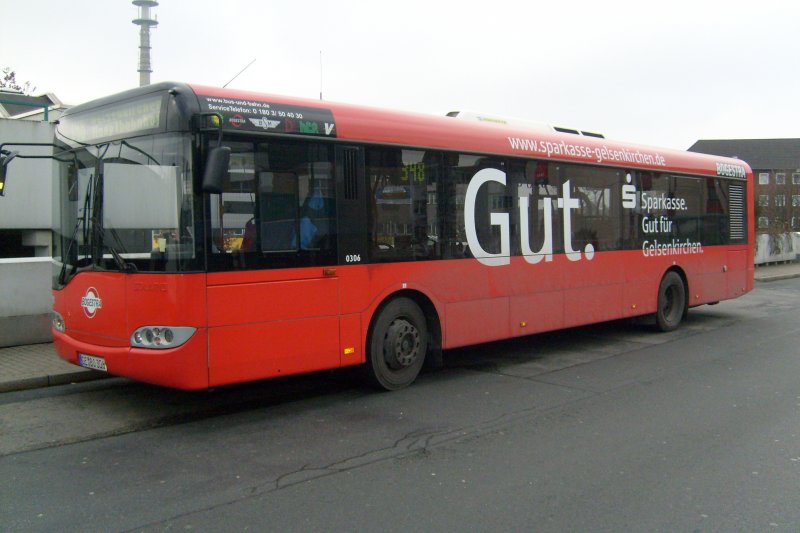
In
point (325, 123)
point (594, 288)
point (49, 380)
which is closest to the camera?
point (325, 123)

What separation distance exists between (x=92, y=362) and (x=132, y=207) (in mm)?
1544

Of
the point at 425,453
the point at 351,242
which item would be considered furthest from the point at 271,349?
the point at 425,453

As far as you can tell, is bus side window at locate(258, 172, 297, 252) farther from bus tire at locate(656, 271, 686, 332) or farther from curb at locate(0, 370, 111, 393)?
bus tire at locate(656, 271, 686, 332)

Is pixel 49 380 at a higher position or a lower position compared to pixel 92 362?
lower

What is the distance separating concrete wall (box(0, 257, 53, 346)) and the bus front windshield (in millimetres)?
3192

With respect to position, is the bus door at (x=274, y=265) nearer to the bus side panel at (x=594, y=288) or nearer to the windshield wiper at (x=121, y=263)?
Answer: the windshield wiper at (x=121, y=263)

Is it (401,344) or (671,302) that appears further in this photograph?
(671,302)

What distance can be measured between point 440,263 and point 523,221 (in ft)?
5.63

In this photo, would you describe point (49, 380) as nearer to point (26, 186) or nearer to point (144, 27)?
point (26, 186)

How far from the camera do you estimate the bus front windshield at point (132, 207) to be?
19.8ft

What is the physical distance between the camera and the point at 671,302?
491 inches

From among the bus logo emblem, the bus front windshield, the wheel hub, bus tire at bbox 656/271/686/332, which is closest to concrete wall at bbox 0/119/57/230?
the bus front windshield

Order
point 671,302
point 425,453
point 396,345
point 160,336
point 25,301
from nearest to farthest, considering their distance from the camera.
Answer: point 425,453 → point 160,336 → point 396,345 → point 25,301 → point 671,302

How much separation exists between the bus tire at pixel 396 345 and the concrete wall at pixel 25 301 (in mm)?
5245
